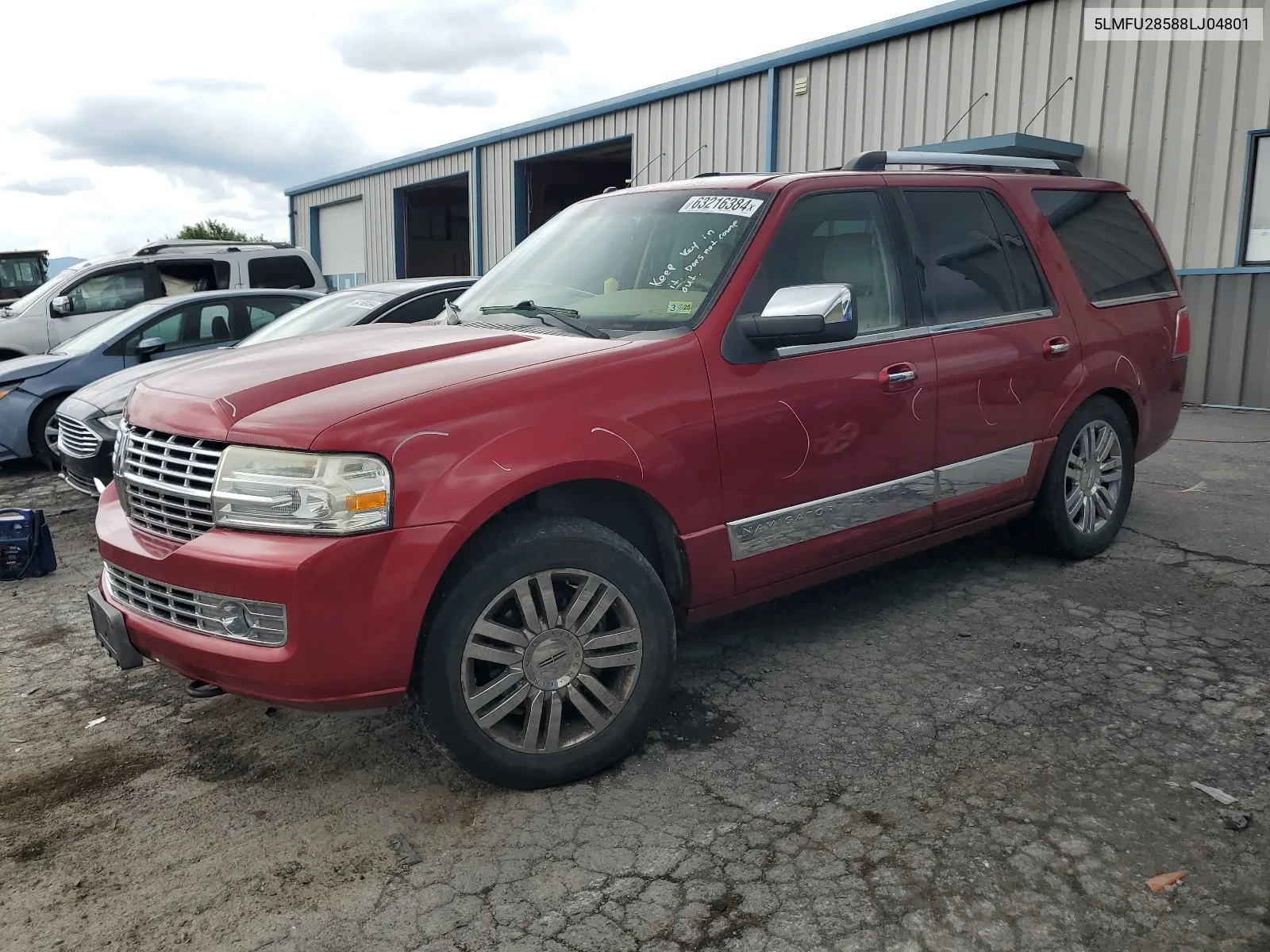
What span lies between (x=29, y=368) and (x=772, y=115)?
10577 millimetres

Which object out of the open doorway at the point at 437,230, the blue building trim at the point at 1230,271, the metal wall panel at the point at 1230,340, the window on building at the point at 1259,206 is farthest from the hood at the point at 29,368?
the open doorway at the point at 437,230

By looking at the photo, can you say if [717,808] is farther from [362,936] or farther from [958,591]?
[958,591]

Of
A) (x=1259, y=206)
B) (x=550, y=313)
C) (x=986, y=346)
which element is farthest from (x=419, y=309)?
(x=1259, y=206)

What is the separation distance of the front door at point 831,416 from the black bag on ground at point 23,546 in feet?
13.6

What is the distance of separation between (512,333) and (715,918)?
2.02 meters

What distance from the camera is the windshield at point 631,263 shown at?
11.8 feet

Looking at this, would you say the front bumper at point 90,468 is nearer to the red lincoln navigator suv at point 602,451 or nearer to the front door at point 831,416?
the red lincoln navigator suv at point 602,451

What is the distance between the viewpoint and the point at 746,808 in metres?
2.90

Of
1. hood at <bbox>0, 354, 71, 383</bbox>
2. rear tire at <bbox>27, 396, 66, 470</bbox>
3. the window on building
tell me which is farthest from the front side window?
the window on building

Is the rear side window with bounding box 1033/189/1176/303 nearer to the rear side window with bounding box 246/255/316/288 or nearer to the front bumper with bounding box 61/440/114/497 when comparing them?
the front bumper with bounding box 61/440/114/497

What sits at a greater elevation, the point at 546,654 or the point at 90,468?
the point at 546,654

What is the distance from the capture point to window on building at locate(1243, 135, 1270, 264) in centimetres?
1058

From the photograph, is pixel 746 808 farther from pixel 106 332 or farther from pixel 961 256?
pixel 106 332

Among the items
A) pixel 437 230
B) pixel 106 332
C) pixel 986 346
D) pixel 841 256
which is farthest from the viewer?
pixel 437 230
